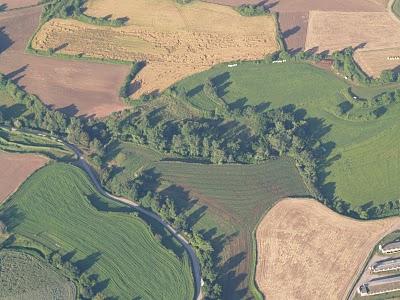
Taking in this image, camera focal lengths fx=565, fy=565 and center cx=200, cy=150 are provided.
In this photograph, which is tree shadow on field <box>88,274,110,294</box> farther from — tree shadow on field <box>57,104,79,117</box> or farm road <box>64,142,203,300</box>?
tree shadow on field <box>57,104,79,117</box>

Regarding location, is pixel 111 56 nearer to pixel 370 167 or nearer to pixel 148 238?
pixel 148 238

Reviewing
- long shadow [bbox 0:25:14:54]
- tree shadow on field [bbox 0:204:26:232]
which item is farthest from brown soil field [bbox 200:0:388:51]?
tree shadow on field [bbox 0:204:26:232]

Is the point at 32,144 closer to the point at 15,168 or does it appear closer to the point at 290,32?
the point at 15,168

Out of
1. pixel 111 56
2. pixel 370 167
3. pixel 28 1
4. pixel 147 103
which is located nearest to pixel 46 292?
pixel 147 103

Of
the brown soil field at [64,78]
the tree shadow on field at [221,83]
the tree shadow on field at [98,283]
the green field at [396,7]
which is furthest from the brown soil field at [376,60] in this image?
the tree shadow on field at [98,283]

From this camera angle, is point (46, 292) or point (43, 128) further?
point (43, 128)

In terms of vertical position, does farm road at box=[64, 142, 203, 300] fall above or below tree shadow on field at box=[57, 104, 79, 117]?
below
